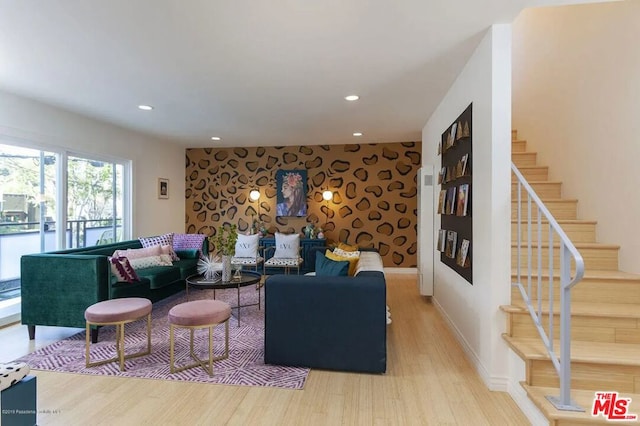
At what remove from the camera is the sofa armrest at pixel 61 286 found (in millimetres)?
3203

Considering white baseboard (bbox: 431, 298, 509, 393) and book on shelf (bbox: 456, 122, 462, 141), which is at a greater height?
book on shelf (bbox: 456, 122, 462, 141)

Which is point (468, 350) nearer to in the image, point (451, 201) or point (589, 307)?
point (589, 307)

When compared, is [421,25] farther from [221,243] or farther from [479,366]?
[221,243]

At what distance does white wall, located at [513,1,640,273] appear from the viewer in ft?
8.18

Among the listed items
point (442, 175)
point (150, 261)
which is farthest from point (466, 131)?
point (150, 261)

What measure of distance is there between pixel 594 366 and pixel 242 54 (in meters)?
3.28

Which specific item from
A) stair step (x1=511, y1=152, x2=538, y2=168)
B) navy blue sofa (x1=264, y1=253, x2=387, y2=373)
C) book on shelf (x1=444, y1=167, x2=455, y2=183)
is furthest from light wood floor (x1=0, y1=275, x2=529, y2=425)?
stair step (x1=511, y1=152, x2=538, y2=168)

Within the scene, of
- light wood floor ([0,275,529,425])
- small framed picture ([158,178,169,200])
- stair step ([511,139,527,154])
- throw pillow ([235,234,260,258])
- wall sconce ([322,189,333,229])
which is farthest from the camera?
wall sconce ([322,189,333,229])

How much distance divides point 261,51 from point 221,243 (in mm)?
2291

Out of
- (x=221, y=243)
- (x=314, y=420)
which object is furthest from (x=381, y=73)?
(x=314, y=420)

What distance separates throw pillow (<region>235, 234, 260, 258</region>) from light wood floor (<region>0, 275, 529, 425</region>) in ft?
10.9

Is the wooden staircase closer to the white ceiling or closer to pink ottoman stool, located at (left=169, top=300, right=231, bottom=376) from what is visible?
the white ceiling

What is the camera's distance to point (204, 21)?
2.27 meters

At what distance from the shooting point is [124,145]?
17.8ft
